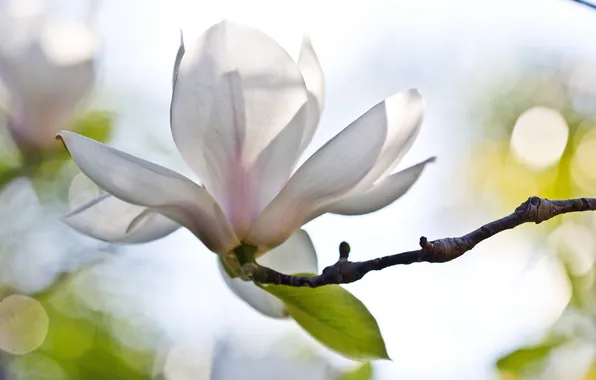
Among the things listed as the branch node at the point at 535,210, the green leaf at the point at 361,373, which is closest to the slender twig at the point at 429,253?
the branch node at the point at 535,210

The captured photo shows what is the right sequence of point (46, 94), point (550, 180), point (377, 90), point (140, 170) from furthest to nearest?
point (377, 90) → point (550, 180) → point (46, 94) → point (140, 170)

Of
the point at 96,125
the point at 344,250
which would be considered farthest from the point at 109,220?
the point at 96,125

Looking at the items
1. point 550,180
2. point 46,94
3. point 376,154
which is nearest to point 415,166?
point 376,154

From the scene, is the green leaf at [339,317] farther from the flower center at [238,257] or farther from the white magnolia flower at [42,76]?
the white magnolia flower at [42,76]

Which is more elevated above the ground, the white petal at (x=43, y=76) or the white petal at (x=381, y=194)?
the white petal at (x=381, y=194)

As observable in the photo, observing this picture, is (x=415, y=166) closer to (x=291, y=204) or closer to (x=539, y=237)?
(x=291, y=204)

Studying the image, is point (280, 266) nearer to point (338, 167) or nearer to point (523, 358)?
point (338, 167)

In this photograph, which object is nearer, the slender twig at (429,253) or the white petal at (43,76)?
the slender twig at (429,253)
